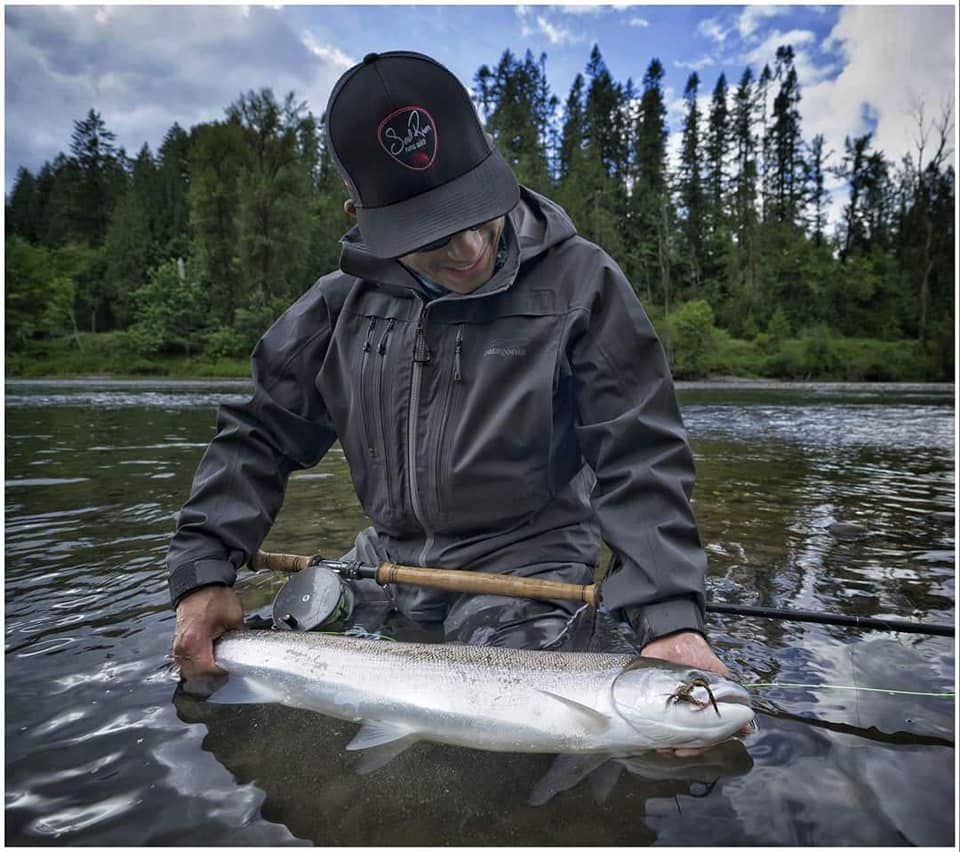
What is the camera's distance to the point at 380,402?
2775 mm

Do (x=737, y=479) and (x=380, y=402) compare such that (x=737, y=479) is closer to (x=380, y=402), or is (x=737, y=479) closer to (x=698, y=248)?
(x=380, y=402)

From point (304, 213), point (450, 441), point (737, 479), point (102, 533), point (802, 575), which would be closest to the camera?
point (450, 441)

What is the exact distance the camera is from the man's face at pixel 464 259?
2527 mm

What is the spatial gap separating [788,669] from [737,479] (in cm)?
510

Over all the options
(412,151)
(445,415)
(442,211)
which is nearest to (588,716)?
(445,415)

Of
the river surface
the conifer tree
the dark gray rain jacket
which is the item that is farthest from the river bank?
the dark gray rain jacket

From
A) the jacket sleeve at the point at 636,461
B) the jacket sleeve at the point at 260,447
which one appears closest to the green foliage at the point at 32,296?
the jacket sleeve at the point at 260,447

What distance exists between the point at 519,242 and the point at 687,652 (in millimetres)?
1556

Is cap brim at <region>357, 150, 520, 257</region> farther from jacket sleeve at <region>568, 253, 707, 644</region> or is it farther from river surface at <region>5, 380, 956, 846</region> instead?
river surface at <region>5, 380, 956, 846</region>

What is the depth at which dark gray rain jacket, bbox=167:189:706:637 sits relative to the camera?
2.43 meters

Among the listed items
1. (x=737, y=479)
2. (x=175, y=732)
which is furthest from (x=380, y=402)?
(x=737, y=479)

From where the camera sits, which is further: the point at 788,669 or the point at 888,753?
the point at 788,669

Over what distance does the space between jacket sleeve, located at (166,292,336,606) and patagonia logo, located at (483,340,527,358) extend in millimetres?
814

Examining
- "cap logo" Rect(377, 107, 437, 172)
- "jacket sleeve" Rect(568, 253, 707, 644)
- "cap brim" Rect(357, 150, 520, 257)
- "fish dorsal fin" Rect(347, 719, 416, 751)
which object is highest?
"cap logo" Rect(377, 107, 437, 172)
